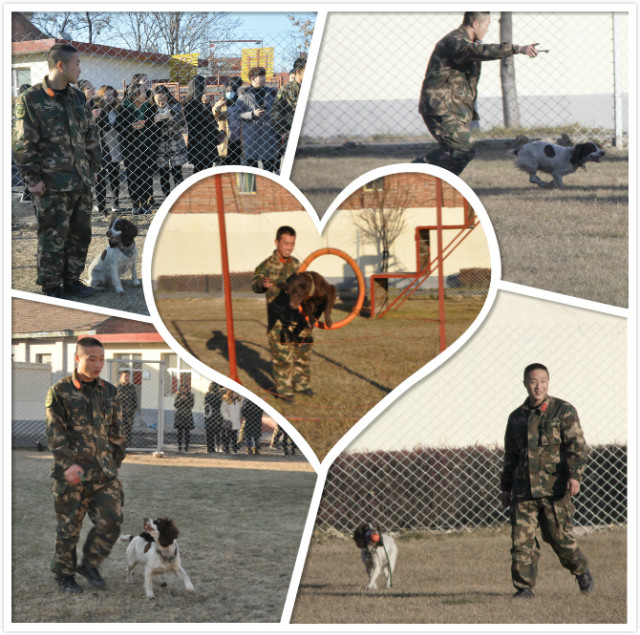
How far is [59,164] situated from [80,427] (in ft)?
6.75

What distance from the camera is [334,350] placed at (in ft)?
22.7

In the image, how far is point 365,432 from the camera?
6.89 m

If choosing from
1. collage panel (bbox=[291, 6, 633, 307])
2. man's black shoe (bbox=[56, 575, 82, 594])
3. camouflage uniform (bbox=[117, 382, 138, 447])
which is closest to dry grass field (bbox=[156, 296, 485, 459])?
camouflage uniform (bbox=[117, 382, 138, 447])

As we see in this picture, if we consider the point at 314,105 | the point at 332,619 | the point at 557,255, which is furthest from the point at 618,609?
the point at 314,105

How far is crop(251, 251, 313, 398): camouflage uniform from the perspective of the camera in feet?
22.3

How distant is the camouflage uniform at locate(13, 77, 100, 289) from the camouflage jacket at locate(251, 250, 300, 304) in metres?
1.41

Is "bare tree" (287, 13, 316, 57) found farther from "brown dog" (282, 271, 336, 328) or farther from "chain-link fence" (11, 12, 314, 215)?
"brown dog" (282, 271, 336, 328)

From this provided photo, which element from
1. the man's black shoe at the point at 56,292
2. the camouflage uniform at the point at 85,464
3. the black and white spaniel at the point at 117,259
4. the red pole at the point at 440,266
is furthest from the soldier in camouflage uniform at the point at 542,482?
the man's black shoe at the point at 56,292

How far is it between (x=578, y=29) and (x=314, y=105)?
223 cm

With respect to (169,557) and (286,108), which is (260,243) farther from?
(169,557)

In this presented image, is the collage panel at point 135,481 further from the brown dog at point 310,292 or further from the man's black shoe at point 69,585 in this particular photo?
the brown dog at point 310,292

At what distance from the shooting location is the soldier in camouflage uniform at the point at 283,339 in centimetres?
678

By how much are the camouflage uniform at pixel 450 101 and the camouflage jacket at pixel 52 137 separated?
8.86ft
